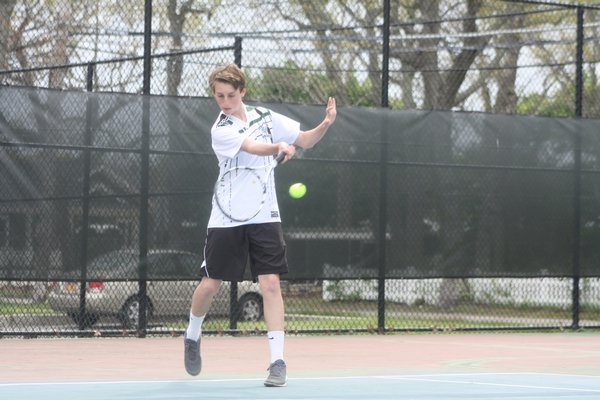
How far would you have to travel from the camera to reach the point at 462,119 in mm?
12227

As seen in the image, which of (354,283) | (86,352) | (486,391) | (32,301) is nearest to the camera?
(486,391)

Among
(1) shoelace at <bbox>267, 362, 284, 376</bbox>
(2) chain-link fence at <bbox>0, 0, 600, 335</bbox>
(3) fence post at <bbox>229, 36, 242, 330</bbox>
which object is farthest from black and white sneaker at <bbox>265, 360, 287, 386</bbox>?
(3) fence post at <bbox>229, 36, 242, 330</bbox>

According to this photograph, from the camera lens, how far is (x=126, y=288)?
11320 mm

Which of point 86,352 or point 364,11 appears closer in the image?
point 86,352

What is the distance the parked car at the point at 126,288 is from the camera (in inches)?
425

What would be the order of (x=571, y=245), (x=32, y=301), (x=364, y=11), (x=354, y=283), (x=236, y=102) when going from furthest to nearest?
(x=364, y=11) < (x=354, y=283) < (x=571, y=245) < (x=32, y=301) < (x=236, y=102)

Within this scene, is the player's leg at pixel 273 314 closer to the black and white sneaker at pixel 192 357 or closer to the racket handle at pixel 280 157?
the black and white sneaker at pixel 192 357

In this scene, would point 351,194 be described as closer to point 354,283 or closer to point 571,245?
point 571,245

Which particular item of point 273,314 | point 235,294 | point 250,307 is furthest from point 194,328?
point 250,307

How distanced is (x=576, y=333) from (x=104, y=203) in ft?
15.7

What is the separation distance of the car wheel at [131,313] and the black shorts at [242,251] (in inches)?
154

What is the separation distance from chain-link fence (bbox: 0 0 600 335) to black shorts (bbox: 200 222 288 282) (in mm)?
3398

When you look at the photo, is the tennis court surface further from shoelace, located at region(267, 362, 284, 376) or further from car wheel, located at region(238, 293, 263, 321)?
car wheel, located at region(238, 293, 263, 321)

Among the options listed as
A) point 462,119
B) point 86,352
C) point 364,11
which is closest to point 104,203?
point 86,352
